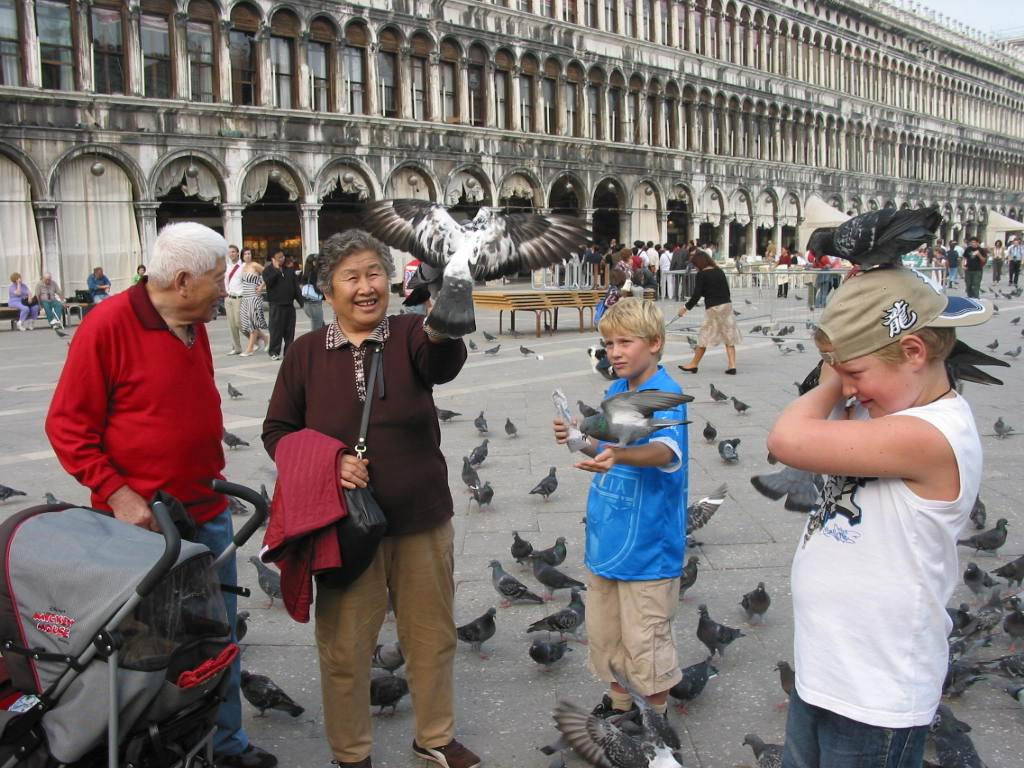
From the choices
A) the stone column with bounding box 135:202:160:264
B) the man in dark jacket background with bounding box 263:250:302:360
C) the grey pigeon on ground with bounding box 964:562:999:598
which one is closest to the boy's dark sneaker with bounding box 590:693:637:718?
the grey pigeon on ground with bounding box 964:562:999:598

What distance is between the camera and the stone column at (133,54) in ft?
74.9

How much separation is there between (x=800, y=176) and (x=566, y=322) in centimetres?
3209

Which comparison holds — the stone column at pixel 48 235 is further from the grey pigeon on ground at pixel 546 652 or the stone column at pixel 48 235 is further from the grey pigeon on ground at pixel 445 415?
the grey pigeon on ground at pixel 546 652

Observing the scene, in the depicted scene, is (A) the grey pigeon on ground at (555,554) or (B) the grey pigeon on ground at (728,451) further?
(B) the grey pigeon on ground at (728,451)

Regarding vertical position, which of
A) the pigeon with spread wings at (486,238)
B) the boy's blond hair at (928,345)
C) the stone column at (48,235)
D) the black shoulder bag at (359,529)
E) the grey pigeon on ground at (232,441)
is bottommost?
the grey pigeon on ground at (232,441)

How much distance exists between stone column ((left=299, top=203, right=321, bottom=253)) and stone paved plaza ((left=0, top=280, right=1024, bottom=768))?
14806mm

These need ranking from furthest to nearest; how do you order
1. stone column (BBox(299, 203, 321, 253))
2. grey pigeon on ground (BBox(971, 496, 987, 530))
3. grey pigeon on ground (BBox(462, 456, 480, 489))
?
1. stone column (BBox(299, 203, 321, 253))
2. grey pigeon on ground (BBox(462, 456, 480, 489))
3. grey pigeon on ground (BBox(971, 496, 987, 530))

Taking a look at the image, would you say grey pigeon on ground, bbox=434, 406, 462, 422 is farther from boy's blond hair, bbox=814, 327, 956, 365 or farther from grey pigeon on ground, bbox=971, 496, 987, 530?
boy's blond hair, bbox=814, 327, 956, 365

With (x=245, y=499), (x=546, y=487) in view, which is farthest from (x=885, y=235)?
(x=546, y=487)

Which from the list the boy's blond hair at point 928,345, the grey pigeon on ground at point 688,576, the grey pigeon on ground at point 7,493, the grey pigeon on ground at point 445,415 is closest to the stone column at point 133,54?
the grey pigeon on ground at point 445,415

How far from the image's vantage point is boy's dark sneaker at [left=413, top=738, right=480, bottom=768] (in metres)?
2.99

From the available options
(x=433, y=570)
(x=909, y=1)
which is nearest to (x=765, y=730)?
(x=433, y=570)

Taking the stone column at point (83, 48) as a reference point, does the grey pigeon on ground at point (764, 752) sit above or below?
below

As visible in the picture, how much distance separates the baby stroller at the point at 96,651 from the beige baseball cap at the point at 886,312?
1.59 metres
